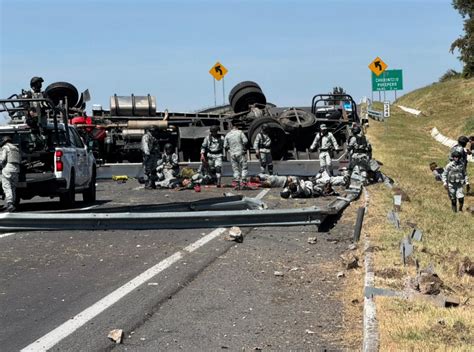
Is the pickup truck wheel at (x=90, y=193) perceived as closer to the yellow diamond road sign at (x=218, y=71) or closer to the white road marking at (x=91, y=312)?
the white road marking at (x=91, y=312)

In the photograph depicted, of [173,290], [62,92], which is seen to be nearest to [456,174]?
[173,290]

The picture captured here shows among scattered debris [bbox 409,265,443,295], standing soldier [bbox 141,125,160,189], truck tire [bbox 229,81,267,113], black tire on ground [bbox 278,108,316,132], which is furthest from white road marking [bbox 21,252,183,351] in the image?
truck tire [bbox 229,81,267,113]

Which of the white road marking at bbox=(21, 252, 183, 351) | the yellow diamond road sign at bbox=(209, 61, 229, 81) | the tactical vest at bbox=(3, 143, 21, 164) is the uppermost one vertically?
the yellow diamond road sign at bbox=(209, 61, 229, 81)

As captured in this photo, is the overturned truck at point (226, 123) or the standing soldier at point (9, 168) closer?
the standing soldier at point (9, 168)

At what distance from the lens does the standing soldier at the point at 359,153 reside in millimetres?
18922

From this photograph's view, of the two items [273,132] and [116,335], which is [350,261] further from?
[273,132]

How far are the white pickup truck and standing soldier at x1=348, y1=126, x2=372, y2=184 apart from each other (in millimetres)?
6602

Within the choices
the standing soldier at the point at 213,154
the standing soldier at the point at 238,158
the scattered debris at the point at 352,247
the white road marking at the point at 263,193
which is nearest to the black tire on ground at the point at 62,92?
the standing soldier at the point at 213,154

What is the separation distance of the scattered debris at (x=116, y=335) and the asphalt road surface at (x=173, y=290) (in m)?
0.04

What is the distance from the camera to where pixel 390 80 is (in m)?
51.2

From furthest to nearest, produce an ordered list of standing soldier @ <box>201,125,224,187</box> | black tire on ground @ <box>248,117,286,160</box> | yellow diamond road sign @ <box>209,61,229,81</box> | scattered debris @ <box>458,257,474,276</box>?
yellow diamond road sign @ <box>209,61,229,81</box> → black tire on ground @ <box>248,117,286,160</box> → standing soldier @ <box>201,125,224,187</box> → scattered debris @ <box>458,257,474,276</box>

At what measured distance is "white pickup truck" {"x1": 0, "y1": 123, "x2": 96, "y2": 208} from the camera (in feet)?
48.3

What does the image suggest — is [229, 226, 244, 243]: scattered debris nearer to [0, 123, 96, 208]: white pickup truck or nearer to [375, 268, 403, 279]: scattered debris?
[375, 268, 403, 279]: scattered debris

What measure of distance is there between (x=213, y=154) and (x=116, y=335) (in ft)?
48.9
